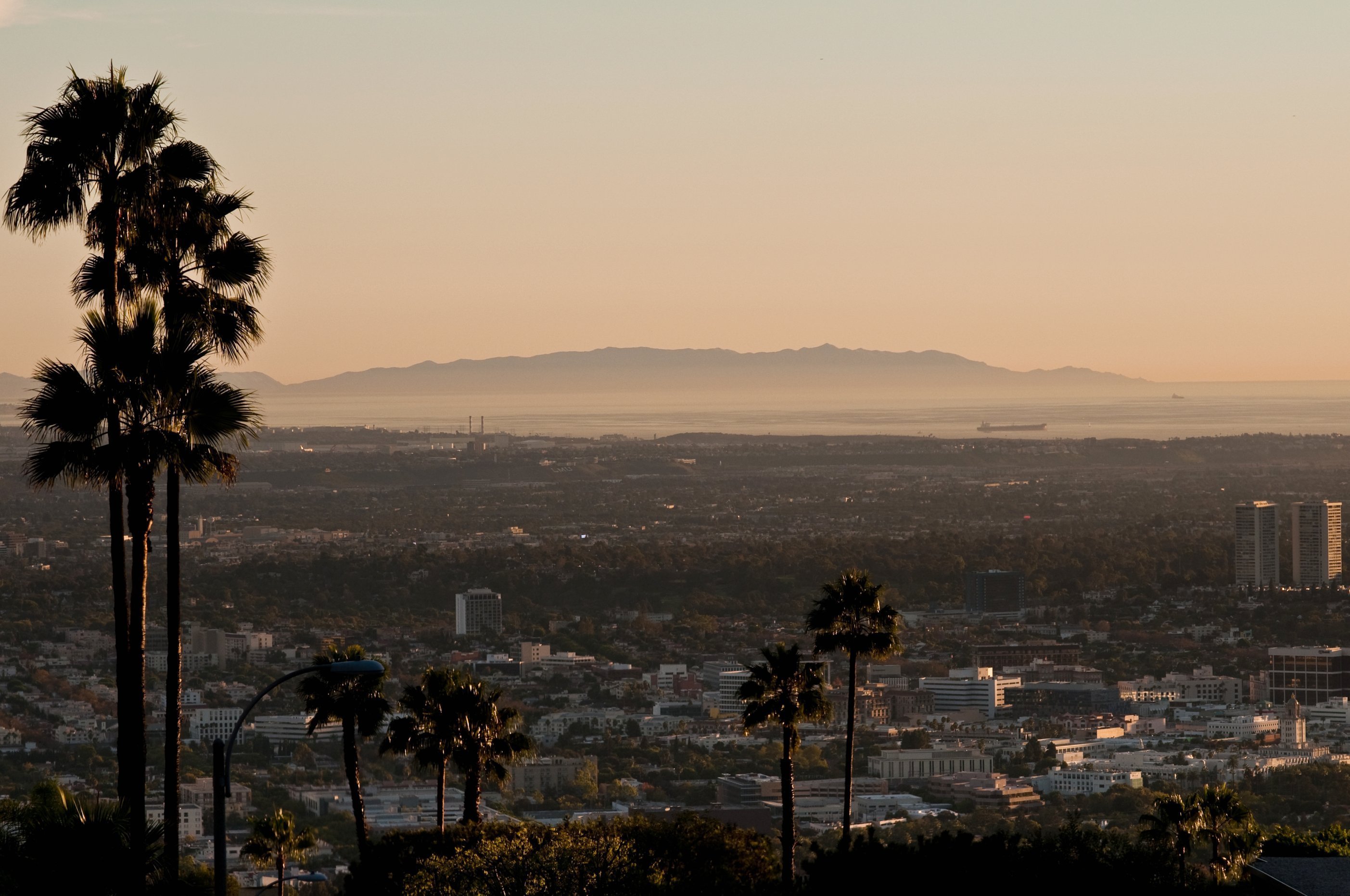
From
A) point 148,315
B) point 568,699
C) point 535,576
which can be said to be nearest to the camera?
point 148,315

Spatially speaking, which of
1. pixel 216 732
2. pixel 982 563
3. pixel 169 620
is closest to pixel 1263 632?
pixel 982 563

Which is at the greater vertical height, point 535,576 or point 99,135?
point 99,135

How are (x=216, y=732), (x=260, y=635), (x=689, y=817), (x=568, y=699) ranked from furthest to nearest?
(x=260, y=635), (x=568, y=699), (x=216, y=732), (x=689, y=817)

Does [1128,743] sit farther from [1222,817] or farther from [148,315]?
[148,315]

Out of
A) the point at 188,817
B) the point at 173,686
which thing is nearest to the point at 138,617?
the point at 173,686

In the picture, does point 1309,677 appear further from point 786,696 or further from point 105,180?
point 105,180

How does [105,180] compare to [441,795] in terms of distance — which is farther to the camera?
[441,795]

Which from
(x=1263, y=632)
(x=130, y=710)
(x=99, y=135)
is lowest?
(x=1263, y=632)
